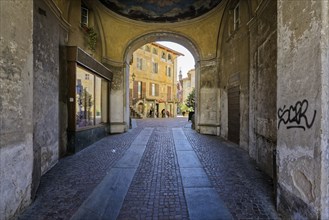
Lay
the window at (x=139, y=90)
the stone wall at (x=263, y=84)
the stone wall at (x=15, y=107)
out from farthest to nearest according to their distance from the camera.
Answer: the window at (x=139, y=90)
the stone wall at (x=263, y=84)
the stone wall at (x=15, y=107)

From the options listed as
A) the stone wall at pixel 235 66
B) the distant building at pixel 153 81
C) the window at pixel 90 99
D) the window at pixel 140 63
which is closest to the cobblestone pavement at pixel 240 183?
the stone wall at pixel 235 66

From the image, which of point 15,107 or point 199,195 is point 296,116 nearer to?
point 199,195

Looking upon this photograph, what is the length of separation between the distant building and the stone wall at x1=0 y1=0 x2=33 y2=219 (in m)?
26.8

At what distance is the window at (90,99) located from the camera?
6.95 m

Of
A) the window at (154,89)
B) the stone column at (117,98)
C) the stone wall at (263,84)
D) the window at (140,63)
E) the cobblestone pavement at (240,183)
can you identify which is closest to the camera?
the cobblestone pavement at (240,183)

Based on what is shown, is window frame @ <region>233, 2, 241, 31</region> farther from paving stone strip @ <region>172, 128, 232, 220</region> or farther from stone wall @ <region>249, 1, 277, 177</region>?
paving stone strip @ <region>172, 128, 232, 220</region>

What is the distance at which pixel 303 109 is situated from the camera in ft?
7.62

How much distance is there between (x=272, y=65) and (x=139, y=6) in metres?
7.91

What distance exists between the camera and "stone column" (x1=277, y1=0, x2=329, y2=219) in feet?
6.62

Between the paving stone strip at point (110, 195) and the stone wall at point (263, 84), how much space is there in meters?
2.97

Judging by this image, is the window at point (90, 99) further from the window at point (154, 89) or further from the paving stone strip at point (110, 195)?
the window at point (154, 89)

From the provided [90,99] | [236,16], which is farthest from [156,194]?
[236,16]

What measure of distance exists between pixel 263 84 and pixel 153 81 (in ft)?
101

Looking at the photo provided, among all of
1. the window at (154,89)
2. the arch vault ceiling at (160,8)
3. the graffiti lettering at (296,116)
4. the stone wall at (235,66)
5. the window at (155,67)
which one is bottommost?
the graffiti lettering at (296,116)
